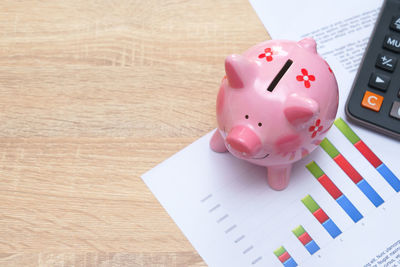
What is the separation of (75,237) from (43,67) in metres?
0.18

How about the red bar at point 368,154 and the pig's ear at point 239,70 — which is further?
the red bar at point 368,154

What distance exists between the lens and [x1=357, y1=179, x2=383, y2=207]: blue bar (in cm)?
44

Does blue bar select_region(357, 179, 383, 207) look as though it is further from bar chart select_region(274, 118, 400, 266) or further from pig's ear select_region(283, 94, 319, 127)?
pig's ear select_region(283, 94, 319, 127)

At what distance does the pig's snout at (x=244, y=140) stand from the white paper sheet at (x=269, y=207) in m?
0.10

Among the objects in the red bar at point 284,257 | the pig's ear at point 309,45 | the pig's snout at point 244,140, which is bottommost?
the red bar at point 284,257

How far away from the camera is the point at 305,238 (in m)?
0.43

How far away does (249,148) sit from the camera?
13.9 inches

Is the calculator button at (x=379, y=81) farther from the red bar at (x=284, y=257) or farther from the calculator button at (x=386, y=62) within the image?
the red bar at (x=284, y=257)

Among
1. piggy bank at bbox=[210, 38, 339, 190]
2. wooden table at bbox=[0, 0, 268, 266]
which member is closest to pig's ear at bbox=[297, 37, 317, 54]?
piggy bank at bbox=[210, 38, 339, 190]

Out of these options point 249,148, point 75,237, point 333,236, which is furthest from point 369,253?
point 75,237

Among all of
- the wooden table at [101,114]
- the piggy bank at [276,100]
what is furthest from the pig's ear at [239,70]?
the wooden table at [101,114]

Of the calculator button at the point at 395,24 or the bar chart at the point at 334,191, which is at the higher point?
the calculator button at the point at 395,24

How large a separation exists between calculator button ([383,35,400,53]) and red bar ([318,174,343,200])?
0.14 metres

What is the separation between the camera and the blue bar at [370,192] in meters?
0.44
